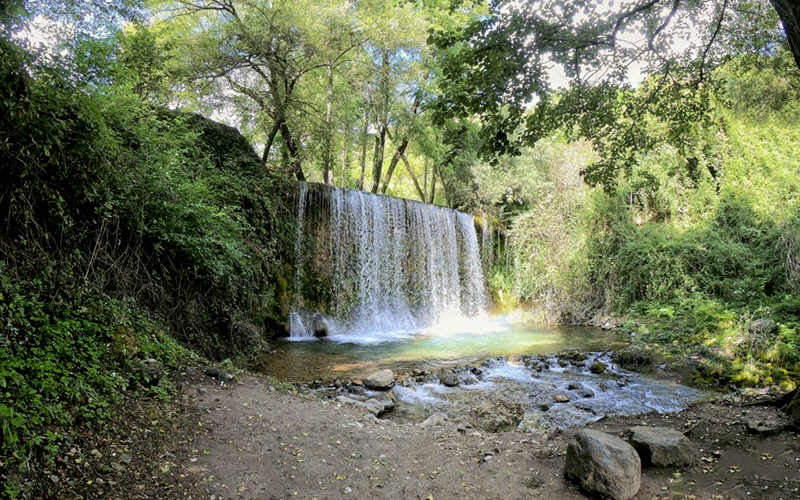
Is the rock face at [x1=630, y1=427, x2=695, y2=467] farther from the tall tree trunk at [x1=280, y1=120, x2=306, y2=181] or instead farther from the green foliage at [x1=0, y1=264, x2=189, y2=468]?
the tall tree trunk at [x1=280, y1=120, x2=306, y2=181]

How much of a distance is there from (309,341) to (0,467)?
27.9 feet

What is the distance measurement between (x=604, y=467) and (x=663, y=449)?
2.56ft

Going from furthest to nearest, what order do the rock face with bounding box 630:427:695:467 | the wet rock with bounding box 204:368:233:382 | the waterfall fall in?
the waterfall, the wet rock with bounding box 204:368:233:382, the rock face with bounding box 630:427:695:467

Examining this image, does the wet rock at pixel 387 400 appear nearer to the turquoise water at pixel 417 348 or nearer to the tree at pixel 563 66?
the turquoise water at pixel 417 348

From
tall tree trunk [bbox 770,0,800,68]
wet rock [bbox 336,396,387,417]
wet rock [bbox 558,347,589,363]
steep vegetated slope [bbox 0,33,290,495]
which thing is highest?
tall tree trunk [bbox 770,0,800,68]

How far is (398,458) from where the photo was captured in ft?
12.4

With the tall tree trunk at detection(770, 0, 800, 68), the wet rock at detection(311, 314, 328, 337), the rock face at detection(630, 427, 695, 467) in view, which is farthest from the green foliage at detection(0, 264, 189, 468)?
the wet rock at detection(311, 314, 328, 337)

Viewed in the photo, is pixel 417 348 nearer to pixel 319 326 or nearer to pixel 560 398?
pixel 319 326

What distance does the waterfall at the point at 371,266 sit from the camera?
1223 centimetres

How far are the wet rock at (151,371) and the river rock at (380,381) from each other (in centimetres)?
333

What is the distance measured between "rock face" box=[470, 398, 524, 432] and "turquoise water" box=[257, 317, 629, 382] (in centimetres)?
247

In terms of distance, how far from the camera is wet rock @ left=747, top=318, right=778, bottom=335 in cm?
795

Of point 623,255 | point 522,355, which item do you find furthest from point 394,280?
point 623,255

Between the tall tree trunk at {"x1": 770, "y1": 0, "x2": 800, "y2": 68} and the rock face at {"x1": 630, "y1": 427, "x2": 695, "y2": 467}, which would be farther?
the rock face at {"x1": 630, "y1": 427, "x2": 695, "y2": 467}
